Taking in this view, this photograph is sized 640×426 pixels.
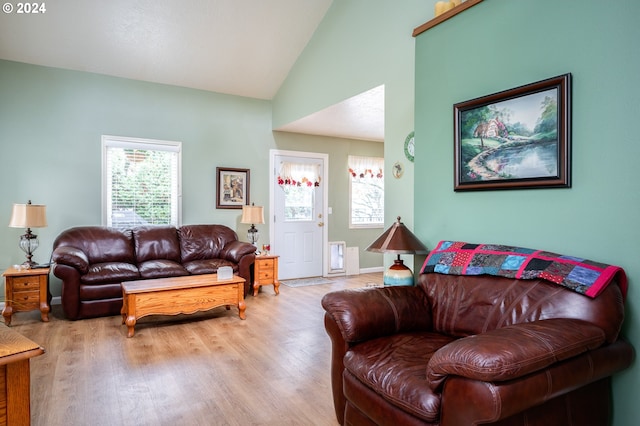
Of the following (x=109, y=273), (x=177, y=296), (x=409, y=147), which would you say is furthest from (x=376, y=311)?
(x=109, y=273)

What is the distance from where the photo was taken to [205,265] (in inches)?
189

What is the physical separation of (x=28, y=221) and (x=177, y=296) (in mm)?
A: 1777

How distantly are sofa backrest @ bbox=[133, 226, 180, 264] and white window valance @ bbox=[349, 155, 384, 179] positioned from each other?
3.15m

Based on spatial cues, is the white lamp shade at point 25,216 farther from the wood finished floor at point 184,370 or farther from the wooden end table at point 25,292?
A: the wood finished floor at point 184,370

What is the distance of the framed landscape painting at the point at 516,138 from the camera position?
211 centimetres

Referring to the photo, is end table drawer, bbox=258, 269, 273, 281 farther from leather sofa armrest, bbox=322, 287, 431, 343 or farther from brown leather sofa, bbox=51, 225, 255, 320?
leather sofa armrest, bbox=322, 287, 431, 343

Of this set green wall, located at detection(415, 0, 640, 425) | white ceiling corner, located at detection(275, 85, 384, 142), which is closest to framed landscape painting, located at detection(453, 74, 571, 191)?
green wall, located at detection(415, 0, 640, 425)

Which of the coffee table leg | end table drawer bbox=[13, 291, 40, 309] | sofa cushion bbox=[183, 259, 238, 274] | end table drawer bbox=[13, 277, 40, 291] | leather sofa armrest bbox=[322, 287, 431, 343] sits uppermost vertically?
leather sofa armrest bbox=[322, 287, 431, 343]

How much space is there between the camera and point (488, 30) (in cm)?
251

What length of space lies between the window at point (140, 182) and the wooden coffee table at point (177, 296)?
1.64m

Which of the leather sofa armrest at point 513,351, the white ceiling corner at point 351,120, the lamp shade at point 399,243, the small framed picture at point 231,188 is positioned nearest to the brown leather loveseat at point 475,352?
the leather sofa armrest at point 513,351

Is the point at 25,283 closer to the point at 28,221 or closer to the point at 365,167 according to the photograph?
the point at 28,221

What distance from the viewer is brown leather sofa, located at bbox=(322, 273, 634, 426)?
4.46 ft

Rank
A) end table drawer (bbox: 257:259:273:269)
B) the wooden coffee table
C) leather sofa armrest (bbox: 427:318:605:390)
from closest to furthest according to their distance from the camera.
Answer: leather sofa armrest (bbox: 427:318:605:390) < the wooden coffee table < end table drawer (bbox: 257:259:273:269)
